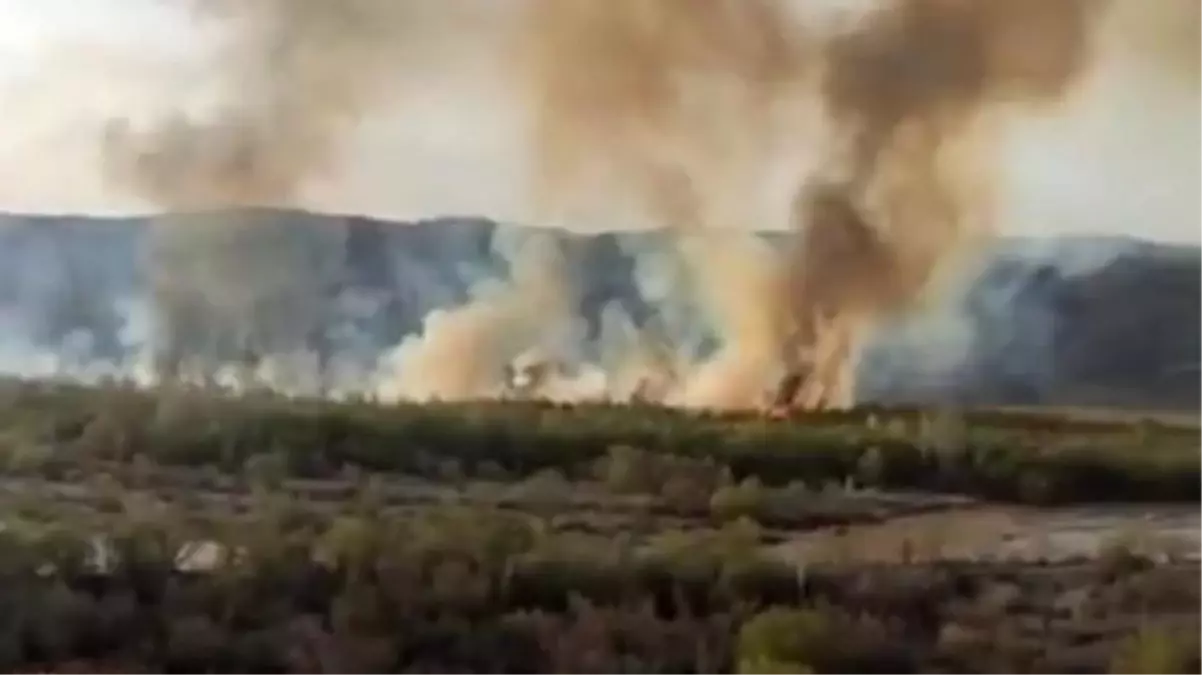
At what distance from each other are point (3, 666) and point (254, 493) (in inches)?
11.6

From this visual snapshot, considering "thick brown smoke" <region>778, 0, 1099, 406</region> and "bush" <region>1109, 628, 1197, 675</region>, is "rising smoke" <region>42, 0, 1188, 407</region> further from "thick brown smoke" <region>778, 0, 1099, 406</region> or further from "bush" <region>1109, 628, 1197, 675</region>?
"bush" <region>1109, 628, 1197, 675</region>

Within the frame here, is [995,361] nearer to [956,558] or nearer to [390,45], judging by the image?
[956,558]

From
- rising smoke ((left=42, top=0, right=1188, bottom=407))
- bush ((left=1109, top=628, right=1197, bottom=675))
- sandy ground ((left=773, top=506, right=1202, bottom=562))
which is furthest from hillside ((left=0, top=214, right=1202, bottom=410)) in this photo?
bush ((left=1109, top=628, right=1197, bottom=675))

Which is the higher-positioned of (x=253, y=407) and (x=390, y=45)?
(x=390, y=45)

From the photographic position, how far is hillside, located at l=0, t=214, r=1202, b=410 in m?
1.80

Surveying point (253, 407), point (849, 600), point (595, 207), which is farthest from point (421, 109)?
point (849, 600)

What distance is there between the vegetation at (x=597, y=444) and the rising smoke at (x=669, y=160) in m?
0.04

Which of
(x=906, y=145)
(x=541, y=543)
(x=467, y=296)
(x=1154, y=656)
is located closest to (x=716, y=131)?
(x=906, y=145)

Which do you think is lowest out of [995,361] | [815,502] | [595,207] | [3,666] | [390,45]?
[3,666]

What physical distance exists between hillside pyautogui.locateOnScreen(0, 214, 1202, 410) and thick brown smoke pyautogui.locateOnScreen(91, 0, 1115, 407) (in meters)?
0.04

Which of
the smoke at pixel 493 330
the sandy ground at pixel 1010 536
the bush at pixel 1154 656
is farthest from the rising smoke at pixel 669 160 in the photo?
the bush at pixel 1154 656

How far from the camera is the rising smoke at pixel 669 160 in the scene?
1804 millimetres

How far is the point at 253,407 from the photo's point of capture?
180cm

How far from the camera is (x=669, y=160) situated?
181 cm
